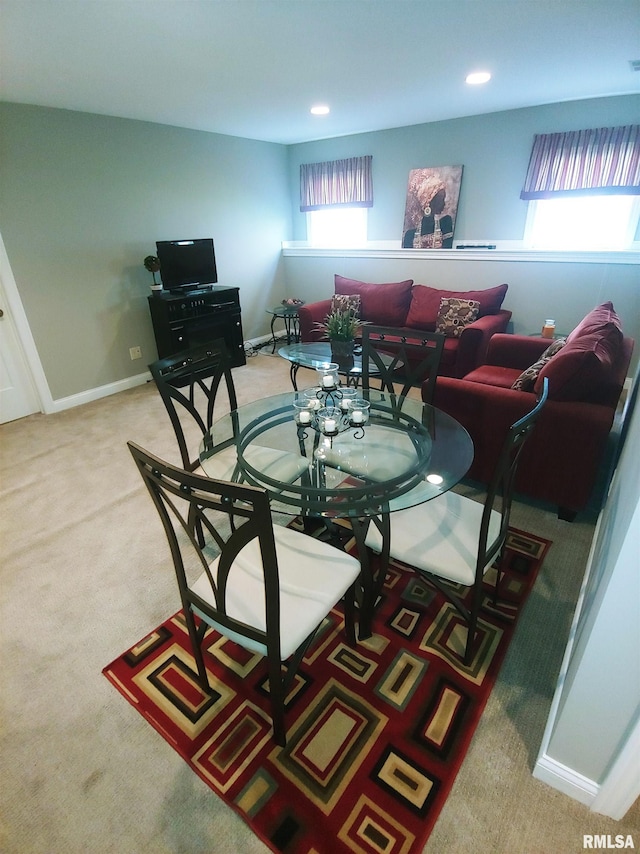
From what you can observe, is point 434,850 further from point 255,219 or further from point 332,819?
point 255,219

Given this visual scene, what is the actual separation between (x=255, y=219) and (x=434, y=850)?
18.2ft

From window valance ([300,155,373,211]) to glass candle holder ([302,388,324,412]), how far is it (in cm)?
354

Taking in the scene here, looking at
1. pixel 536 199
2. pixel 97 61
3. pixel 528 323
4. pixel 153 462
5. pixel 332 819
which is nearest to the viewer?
pixel 153 462

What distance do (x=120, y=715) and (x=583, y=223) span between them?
4.90 m

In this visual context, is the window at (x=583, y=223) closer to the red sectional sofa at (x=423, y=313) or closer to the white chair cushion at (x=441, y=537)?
the red sectional sofa at (x=423, y=313)

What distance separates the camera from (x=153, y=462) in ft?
3.20

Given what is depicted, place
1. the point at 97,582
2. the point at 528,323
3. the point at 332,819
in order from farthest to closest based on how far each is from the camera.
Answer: the point at 528,323
the point at 97,582
the point at 332,819

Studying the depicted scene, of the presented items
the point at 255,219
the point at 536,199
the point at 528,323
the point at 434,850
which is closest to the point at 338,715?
the point at 434,850

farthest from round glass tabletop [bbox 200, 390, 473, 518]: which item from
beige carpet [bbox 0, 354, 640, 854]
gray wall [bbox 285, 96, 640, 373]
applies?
gray wall [bbox 285, 96, 640, 373]

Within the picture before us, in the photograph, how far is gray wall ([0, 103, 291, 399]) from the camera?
3.15m

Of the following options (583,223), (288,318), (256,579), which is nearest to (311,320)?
(288,318)

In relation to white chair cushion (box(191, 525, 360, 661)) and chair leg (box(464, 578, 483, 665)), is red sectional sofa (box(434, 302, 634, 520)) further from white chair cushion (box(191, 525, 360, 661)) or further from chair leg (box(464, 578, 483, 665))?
white chair cushion (box(191, 525, 360, 661))

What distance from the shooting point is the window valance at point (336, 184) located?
4.65 meters

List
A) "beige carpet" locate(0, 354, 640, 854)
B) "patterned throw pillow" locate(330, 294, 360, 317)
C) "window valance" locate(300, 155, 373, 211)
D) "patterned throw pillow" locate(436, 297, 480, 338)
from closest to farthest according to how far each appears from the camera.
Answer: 1. "beige carpet" locate(0, 354, 640, 854)
2. "patterned throw pillow" locate(436, 297, 480, 338)
3. "patterned throw pillow" locate(330, 294, 360, 317)
4. "window valance" locate(300, 155, 373, 211)
